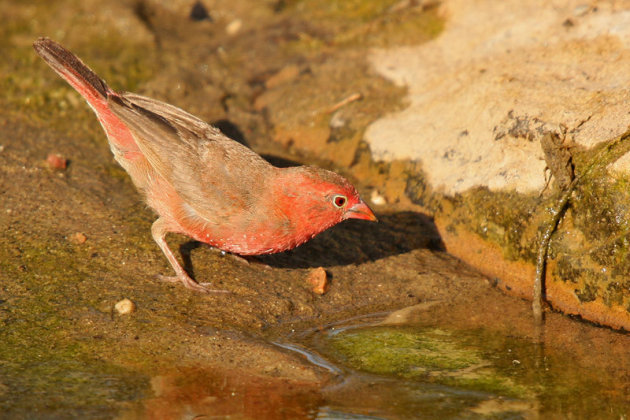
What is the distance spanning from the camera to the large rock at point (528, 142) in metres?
4.59

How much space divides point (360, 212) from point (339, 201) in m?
0.17

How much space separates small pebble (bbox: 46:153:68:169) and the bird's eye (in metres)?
2.48

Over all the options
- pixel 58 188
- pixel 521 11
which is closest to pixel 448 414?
pixel 58 188

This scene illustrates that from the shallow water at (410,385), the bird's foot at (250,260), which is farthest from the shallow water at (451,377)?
the bird's foot at (250,260)

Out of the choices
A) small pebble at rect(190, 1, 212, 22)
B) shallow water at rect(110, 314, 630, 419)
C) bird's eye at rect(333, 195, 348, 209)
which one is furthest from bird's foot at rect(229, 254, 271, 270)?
small pebble at rect(190, 1, 212, 22)

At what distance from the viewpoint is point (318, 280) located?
4.94 metres

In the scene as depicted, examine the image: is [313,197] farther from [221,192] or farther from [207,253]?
[207,253]

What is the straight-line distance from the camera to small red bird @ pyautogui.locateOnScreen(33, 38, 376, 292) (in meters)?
4.74

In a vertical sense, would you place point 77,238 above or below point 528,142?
below

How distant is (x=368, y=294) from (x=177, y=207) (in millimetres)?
1430

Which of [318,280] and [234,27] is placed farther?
[234,27]

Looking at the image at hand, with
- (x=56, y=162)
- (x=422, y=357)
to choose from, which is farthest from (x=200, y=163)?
(x=422, y=357)

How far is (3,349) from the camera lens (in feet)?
12.7

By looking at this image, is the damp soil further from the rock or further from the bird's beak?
the bird's beak
